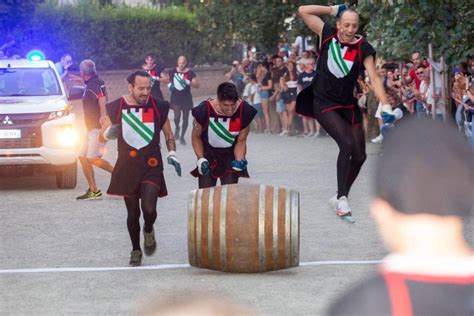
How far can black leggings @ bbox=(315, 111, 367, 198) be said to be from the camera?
1045cm

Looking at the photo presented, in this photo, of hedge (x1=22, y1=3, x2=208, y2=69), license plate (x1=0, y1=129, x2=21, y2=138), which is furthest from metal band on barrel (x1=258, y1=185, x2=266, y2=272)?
hedge (x1=22, y1=3, x2=208, y2=69)

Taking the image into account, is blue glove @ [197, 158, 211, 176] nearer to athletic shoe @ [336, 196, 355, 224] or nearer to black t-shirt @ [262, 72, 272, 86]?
athletic shoe @ [336, 196, 355, 224]

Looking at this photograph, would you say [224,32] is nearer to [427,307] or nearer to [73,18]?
[73,18]

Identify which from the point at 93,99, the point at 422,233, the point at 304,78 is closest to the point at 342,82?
the point at 93,99

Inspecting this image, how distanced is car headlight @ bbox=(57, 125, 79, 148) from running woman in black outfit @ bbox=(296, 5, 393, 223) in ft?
19.4

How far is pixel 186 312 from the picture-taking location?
6.97 ft

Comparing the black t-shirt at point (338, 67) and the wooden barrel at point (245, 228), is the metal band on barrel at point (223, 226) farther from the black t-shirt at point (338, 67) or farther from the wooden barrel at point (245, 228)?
the black t-shirt at point (338, 67)

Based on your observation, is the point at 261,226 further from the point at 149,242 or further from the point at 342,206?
the point at 342,206

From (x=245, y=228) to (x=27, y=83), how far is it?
834cm

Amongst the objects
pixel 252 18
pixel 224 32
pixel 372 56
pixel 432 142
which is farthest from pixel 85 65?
pixel 224 32

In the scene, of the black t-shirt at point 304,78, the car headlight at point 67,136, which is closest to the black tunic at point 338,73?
the car headlight at point 67,136

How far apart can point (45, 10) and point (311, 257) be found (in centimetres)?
3558

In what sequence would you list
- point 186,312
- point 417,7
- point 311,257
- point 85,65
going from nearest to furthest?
point 186,312
point 311,257
point 85,65
point 417,7

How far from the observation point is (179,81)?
80.0 ft
